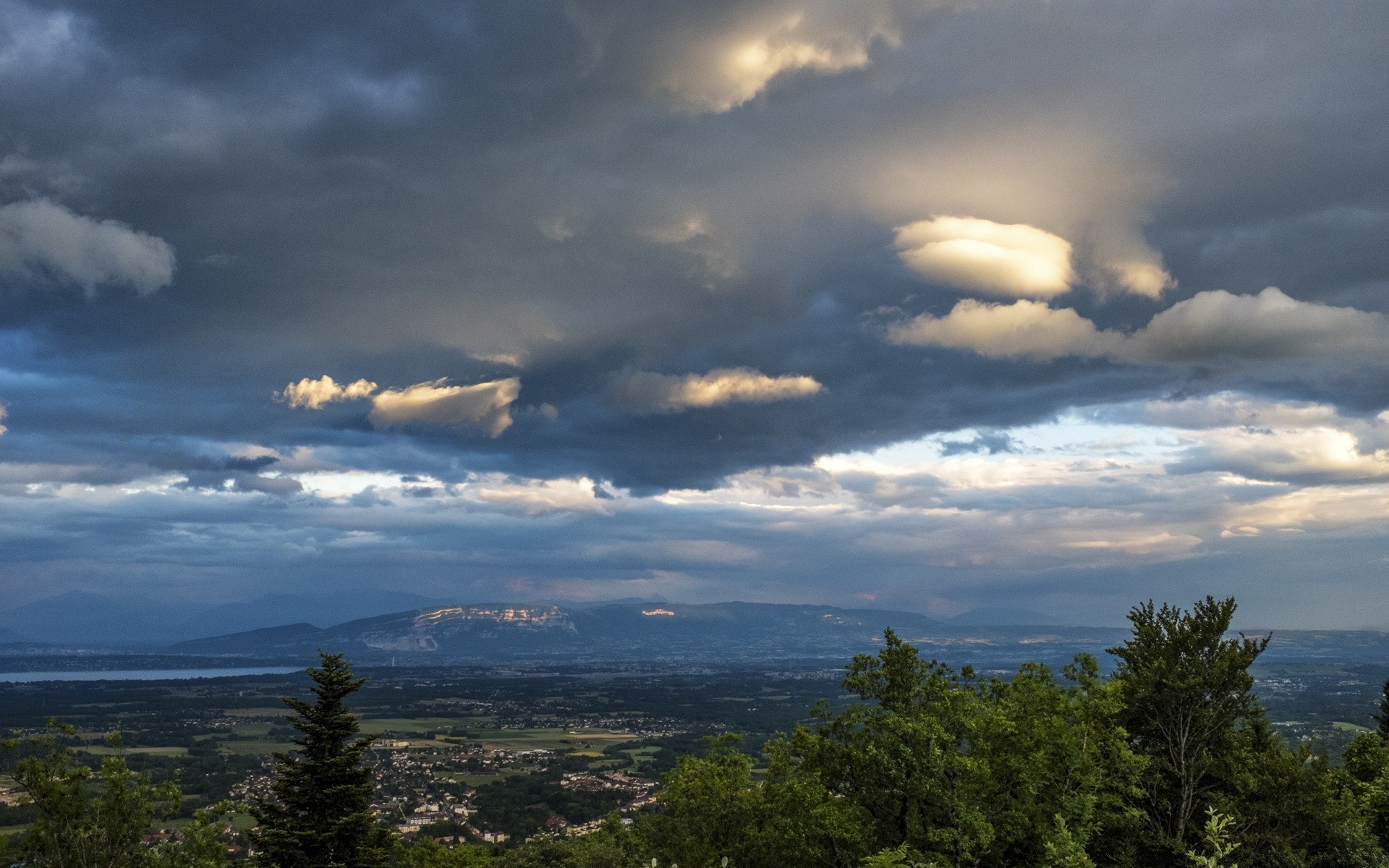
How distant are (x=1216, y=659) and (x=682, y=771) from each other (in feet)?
101

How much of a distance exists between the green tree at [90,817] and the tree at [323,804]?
120 inches

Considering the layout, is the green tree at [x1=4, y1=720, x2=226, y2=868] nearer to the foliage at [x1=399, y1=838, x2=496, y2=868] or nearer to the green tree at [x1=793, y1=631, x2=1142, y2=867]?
the foliage at [x1=399, y1=838, x2=496, y2=868]

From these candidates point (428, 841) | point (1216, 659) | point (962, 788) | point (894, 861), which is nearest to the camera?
point (894, 861)

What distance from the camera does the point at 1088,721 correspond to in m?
44.0

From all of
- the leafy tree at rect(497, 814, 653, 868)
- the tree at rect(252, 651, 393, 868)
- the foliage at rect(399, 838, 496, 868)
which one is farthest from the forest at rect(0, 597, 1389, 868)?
the foliage at rect(399, 838, 496, 868)

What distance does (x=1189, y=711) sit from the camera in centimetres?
4856

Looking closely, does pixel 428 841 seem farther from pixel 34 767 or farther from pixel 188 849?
pixel 34 767

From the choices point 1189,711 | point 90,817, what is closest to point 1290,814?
point 1189,711

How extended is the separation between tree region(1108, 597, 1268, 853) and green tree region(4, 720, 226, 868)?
47.6 meters

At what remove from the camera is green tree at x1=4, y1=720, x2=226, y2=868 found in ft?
130

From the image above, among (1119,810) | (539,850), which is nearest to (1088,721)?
(1119,810)

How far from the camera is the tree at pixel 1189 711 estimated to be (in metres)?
47.6

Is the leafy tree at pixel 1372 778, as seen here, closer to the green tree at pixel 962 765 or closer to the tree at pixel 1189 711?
the tree at pixel 1189 711

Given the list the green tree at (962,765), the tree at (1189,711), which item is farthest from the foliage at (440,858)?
the tree at (1189,711)
